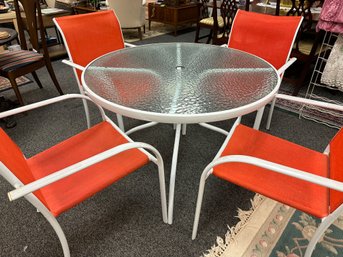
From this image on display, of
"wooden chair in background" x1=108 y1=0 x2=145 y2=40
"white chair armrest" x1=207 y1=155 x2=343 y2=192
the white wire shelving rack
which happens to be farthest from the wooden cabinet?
"white chair armrest" x1=207 y1=155 x2=343 y2=192

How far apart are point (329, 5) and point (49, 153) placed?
2090 mm

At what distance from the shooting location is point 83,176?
38.5 inches

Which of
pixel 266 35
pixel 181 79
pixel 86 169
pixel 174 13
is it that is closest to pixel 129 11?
pixel 174 13

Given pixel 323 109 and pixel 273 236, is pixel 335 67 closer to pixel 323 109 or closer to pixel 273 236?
pixel 323 109

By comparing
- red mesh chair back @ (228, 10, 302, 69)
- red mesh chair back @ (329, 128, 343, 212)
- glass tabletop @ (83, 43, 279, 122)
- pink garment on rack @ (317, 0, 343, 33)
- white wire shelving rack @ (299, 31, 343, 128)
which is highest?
pink garment on rack @ (317, 0, 343, 33)

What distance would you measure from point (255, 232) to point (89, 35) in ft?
5.26

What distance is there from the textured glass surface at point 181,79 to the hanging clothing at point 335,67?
3.15ft

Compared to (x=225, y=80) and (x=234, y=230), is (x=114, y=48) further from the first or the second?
(x=234, y=230)

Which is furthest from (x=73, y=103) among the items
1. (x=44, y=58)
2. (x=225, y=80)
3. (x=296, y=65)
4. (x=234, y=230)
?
(x=296, y=65)

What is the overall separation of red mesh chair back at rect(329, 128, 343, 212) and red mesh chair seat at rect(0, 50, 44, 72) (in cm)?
228

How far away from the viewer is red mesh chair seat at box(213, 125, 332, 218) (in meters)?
0.88

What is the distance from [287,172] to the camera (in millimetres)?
744

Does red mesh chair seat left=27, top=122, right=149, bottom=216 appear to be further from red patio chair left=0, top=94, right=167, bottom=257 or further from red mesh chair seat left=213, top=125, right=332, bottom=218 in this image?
red mesh chair seat left=213, top=125, right=332, bottom=218

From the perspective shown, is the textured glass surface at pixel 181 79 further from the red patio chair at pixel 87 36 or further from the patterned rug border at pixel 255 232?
the patterned rug border at pixel 255 232
